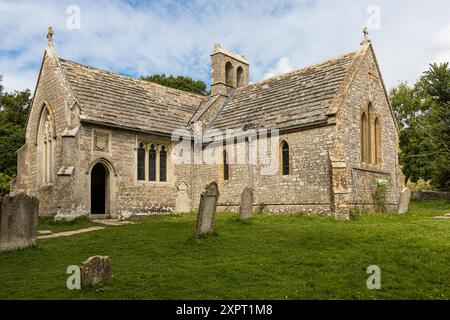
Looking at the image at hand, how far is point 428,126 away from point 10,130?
32399 millimetres

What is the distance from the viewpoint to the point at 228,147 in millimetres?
22062

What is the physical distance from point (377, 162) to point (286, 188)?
5.08 meters

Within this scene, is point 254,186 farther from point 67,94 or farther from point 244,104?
point 67,94

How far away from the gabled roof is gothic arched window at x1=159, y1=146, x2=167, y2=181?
3521 millimetres

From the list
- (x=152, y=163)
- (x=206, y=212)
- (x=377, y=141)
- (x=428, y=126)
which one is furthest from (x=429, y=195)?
(x=206, y=212)

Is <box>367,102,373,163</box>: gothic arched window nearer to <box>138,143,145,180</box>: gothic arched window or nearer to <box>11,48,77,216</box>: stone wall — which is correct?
<box>138,143,145,180</box>: gothic arched window

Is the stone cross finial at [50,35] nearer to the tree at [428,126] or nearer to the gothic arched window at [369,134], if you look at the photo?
the gothic arched window at [369,134]

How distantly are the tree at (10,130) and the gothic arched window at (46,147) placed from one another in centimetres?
1092

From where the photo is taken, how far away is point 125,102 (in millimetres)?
21766

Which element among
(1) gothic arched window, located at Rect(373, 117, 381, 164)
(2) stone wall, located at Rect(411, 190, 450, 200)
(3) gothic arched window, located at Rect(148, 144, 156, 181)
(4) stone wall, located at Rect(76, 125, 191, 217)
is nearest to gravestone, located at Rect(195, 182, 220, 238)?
(4) stone wall, located at Rect(76, 125, 191, 217)

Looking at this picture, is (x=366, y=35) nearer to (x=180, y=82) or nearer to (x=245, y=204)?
(x=245, y=204)

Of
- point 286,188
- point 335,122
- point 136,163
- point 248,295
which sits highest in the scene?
point 335,122

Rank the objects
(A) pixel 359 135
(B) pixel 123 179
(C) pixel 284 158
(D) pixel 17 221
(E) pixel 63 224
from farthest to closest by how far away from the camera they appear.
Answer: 1. (B) pixel 123 179
2. (C) pixel 284 158
3. (A) pixel 359 135
4. (E) pixel 63 224
5. (D) pixel 17 221

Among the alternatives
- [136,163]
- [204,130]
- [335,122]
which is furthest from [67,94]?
[335,122]
